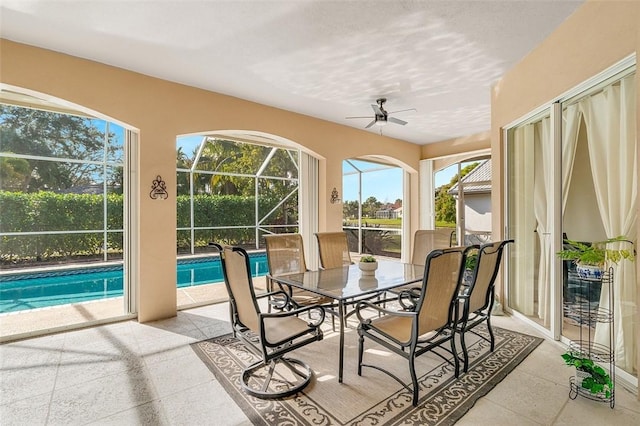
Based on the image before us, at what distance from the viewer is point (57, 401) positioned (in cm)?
212

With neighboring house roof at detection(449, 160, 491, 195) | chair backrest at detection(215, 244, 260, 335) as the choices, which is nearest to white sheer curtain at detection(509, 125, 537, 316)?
chair backrest at detection(215, 244, 260, 335)

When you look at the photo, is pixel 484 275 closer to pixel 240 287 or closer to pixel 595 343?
pixel 595 343

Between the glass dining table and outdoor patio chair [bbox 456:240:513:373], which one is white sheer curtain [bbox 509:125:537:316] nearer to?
outdoor patio chair [bbox 456:240:513:373]

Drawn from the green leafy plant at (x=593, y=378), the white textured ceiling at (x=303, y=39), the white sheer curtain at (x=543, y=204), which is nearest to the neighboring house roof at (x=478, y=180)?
the white textured ceiling at (x=303, y=39)

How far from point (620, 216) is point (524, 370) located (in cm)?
143

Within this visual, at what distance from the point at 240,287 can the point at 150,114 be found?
107 inches

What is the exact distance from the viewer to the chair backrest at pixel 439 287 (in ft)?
6.56

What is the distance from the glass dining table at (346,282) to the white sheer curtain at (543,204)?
126cm

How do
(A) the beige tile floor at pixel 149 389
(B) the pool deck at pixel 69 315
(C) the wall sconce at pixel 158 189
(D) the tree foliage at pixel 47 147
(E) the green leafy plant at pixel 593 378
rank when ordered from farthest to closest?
(D) the tree foliage at pixel 47 147 < (C) the wall sconce at pixel 158 189 < (B) the pool deck at pixel 69 315 < (E) the green leafy plant at pixel 593 378 < (A) the beige tile floor at pixel 149 389

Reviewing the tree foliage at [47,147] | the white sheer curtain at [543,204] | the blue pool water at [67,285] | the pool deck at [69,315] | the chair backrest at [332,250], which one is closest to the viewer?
the white sheer curtain at [543,204]

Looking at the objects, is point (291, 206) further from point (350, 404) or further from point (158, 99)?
point (350, 404)

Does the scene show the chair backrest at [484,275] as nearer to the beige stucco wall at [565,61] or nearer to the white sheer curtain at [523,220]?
the beige stucco wall at [565,61]

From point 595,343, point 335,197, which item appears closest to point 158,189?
point 335,197

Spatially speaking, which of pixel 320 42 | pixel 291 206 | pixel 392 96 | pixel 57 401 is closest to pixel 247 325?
pixel 57 401
